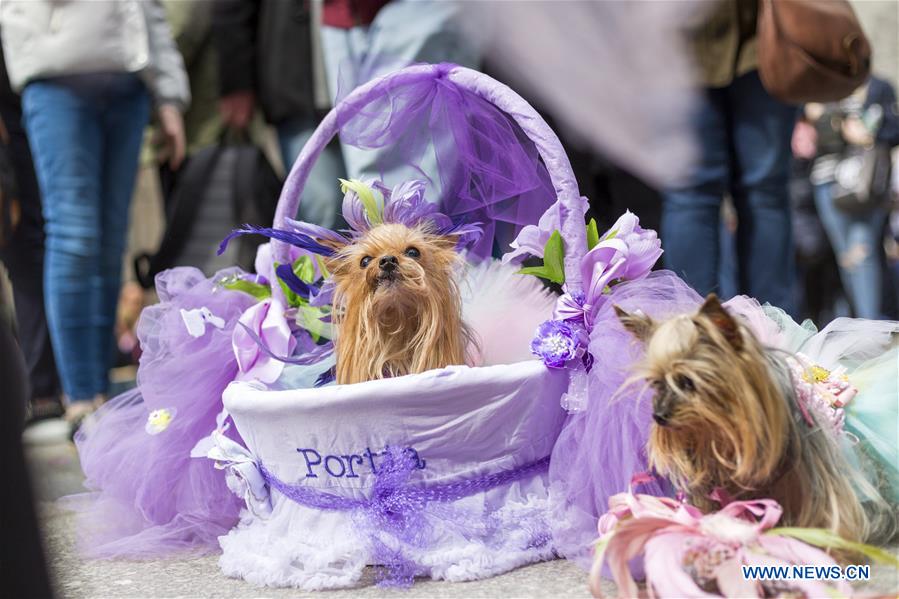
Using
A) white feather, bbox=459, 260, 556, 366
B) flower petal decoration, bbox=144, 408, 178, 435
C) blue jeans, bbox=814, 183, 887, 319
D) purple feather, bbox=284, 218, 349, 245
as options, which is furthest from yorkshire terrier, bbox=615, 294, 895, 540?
blue jeans, bbox=814, 183, 887, 319

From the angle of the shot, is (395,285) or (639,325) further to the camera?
(395,285)

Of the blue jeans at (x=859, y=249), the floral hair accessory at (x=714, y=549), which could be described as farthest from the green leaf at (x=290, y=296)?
the blue jeans at (x=859, y=249)

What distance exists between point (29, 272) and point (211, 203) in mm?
791

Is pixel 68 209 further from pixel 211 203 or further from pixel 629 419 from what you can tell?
pixel 629 419

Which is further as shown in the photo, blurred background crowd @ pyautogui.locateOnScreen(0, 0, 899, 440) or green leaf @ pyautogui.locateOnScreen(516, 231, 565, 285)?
blurred background crowd @ pyautogui.locateOnScreen(0, 0, 899, 440)

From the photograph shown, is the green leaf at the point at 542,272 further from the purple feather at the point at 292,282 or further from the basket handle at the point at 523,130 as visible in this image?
the purple feather at the point at 292,282

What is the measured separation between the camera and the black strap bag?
4.33 meters

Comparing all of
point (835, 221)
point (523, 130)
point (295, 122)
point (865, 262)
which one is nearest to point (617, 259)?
point (523, 130)

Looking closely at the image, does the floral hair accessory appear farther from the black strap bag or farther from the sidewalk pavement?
the black strap bag

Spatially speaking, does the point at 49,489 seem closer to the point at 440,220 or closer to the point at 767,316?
the point at 440,220

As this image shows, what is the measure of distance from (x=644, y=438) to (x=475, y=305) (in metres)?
0.84

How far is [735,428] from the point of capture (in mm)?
1730

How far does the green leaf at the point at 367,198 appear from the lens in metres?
2.51

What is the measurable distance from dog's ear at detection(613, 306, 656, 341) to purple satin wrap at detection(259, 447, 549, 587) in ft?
1.81
